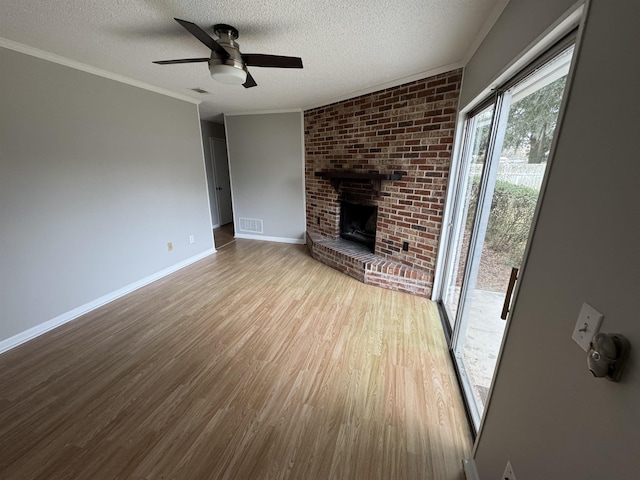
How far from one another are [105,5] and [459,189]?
2883 millimetres

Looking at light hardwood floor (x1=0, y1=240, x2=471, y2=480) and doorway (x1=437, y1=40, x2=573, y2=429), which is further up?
doorway (x1=437, y1=40, x2=573, y2=429)

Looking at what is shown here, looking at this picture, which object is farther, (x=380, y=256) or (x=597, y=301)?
(x=380, y=256)

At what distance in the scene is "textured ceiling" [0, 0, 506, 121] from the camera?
4.76 ft

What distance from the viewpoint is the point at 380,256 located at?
3.21m

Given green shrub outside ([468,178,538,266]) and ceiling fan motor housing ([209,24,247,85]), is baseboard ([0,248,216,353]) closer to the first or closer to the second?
ceiling fan motor housing ([209,24,247,85])

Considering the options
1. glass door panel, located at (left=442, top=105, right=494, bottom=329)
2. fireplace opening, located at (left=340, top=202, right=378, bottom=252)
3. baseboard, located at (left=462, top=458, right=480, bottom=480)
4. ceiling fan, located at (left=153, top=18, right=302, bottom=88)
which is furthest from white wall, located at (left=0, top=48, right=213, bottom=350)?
glass door panel, located at (left=442, top=105, right=494, bottom=329)

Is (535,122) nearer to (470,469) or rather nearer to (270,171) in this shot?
(470,469)

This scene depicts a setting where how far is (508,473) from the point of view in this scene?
923 millimetres

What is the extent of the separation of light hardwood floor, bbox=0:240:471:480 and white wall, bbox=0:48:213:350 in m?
Result: 0.41

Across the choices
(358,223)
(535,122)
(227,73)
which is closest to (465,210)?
(535,122)

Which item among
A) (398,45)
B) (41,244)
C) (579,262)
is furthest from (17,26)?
(579,262)

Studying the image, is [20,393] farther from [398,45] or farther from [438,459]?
[398,45]

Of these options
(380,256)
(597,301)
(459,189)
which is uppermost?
(459,189)

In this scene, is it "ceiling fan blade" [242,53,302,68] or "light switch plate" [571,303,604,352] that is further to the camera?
"ceiling fan blade" [242,53,302,68]
